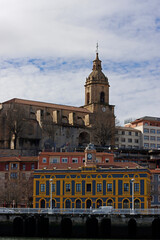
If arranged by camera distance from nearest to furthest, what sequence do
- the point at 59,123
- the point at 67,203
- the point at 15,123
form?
the point at 67,203 → the point at 15,123 → the point at 59,123

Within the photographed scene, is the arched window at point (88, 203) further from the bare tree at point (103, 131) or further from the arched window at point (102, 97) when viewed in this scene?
the arched window at point (102, 97)

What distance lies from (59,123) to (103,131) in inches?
482

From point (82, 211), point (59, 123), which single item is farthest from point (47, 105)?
point (82, 211)

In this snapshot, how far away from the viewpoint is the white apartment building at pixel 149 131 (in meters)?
145

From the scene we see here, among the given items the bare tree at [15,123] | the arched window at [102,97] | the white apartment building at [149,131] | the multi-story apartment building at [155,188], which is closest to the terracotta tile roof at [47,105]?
the arched window at [102,97]

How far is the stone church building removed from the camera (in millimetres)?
122812

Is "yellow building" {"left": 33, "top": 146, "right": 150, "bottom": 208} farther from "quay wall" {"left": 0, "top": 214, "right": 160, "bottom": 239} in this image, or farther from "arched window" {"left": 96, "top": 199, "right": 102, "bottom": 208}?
→ "quay wall" {"left": 0, "top": 214, "right": 160, "bottom": 239}

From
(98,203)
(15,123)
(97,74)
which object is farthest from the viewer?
(97,74)

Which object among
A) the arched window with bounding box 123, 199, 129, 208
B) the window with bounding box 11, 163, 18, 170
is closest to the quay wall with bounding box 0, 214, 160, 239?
the arched window with bounding box 123, 199, 129, 208

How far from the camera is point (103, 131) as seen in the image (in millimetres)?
131750

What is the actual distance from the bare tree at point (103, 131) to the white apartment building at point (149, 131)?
46.3 feet

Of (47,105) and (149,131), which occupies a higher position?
(47,105)

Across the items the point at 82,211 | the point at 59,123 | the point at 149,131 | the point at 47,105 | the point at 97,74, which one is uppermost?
the point at 97,74

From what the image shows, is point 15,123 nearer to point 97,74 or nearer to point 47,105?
point 47,105
